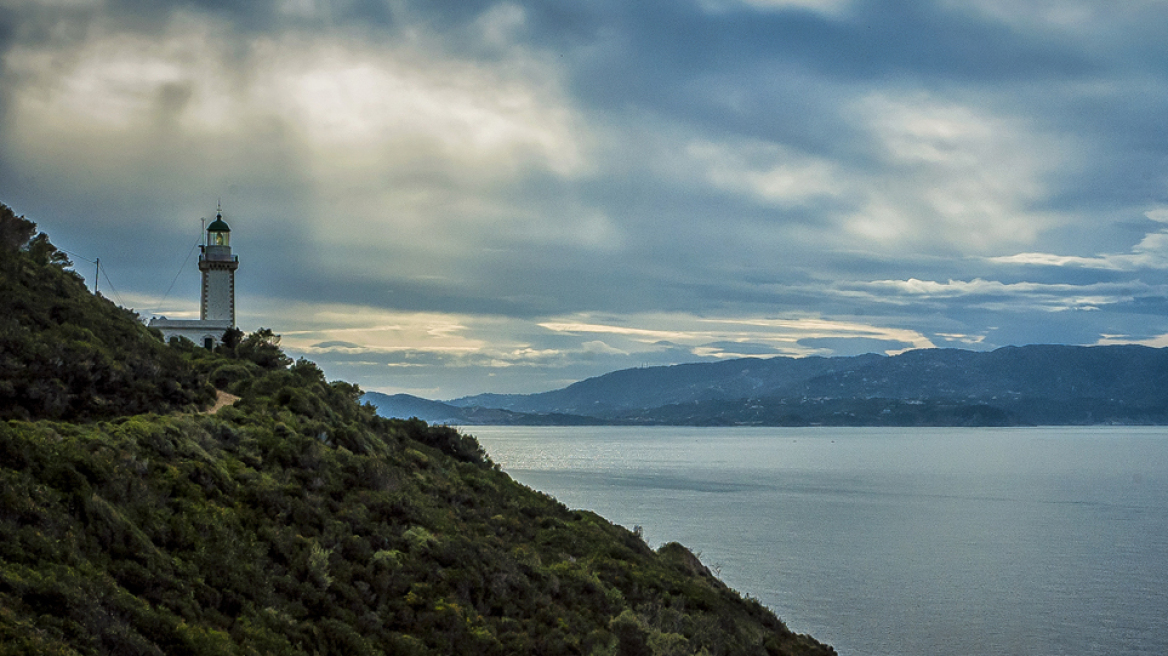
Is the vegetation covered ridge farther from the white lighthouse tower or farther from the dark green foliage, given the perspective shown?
the white lighthouse tower

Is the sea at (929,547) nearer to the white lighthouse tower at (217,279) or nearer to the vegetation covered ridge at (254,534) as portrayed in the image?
the vegetation covered ridge at (254,534)

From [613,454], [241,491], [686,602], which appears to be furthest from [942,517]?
[613,454]

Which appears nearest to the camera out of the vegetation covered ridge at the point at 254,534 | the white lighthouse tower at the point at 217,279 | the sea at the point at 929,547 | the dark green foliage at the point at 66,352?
the vegetation covered ridge at the point at 254,534

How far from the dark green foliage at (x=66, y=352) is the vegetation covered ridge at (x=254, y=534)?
0.06 metres

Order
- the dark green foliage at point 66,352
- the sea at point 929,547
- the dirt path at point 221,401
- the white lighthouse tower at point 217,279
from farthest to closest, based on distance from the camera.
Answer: the white lighthouse tower at point 217,279 < the sea at point 929,547 < the dirt path at point 221,401 < the dark green foliage at point 66,352

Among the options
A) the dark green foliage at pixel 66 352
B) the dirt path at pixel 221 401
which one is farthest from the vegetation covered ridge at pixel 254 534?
the dirt path at pixel 221 401

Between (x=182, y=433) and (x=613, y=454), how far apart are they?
178952 millimetres

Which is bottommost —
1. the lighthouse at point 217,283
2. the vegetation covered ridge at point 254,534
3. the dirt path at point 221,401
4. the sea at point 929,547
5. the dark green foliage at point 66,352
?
the sea at point 929,547

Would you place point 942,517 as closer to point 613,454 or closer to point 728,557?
point 728,557

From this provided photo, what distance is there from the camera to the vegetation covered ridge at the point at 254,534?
45.6 feet

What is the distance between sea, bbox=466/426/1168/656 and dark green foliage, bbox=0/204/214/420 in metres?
27.6

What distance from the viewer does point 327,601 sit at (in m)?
17.0

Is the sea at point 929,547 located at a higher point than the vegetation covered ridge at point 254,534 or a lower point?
lower

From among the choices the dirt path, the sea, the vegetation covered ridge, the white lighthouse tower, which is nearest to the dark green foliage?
the vegetation covered ridge
